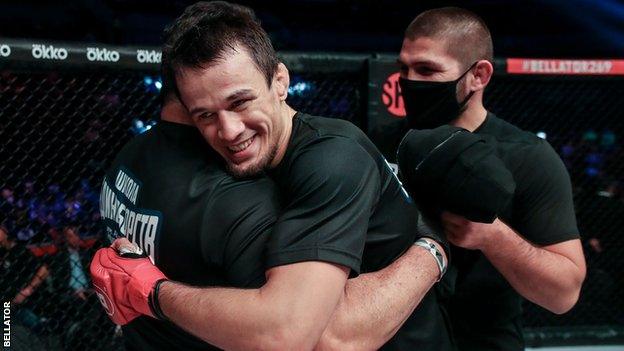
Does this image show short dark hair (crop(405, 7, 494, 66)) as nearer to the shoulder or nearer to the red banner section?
the red banner section

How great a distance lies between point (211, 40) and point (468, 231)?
77 centimetres

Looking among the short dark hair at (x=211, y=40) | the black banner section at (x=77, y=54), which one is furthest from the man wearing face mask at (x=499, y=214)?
the black banner section at (x=77, y=54)

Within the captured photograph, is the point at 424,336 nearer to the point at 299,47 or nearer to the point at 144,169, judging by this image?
the point at 144,169

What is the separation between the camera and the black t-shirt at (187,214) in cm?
129

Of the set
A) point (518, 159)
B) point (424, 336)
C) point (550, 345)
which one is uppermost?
point (518, 159)

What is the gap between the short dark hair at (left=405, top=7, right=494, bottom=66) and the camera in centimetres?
210

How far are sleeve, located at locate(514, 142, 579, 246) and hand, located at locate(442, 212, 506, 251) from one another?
8.9 inches

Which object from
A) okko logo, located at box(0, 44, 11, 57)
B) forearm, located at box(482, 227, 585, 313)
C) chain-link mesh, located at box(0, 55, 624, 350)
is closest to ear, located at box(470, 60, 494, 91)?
chain-link mesh, located at box(0, 55, 624, 350)

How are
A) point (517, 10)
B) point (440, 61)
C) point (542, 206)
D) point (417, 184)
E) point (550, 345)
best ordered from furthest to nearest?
point (517, 10) < point (550, 345) < point (440, 61) < point (542, 206) < point (417, 184)

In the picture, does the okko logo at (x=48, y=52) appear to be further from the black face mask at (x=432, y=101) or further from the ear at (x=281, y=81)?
the black face mask at (x=432, y=101)

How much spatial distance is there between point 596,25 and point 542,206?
8591 millimetres

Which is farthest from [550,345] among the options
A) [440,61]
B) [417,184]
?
[417,184]

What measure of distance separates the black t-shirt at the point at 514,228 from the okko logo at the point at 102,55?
3.85 feet

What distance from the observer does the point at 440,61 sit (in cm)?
208
